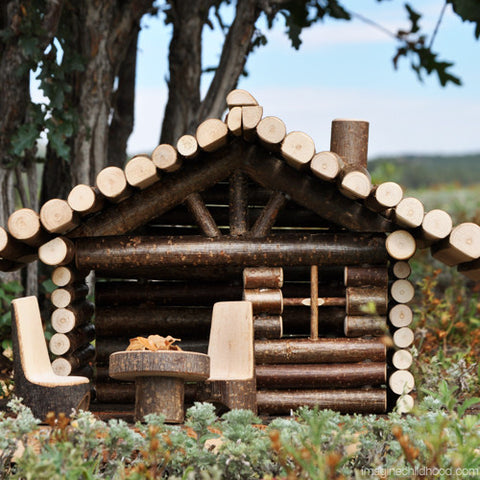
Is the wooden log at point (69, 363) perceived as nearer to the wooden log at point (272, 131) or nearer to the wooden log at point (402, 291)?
the wooden log at point (272, 131)

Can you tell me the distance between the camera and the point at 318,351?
6.18 metres

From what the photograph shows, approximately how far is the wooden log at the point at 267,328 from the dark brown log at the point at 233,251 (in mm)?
471

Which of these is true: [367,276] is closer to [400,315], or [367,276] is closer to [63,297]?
[400,315]

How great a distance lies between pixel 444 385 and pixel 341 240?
223cm

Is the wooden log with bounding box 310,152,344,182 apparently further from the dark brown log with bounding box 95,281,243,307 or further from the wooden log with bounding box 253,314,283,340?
the dark brown log with bounding box 95,281,243,307

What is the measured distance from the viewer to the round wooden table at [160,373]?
5129 millimetres

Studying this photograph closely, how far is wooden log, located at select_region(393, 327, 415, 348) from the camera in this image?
6.11 m

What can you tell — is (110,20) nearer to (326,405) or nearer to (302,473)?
(326,405)

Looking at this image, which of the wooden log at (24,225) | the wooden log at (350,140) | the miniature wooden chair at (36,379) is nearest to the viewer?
the miniature wooden chair at (36,379)

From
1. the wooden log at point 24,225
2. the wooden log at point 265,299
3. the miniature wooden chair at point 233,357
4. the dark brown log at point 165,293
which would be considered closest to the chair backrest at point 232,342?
the miniature wooden chair at point 233,357

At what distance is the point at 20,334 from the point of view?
5.45 m

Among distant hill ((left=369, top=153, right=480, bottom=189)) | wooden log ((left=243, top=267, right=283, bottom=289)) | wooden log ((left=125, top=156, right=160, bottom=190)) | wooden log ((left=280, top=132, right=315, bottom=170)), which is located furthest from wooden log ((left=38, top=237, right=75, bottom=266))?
distant hill ((left=369, top=153, right=480, bottom=189))

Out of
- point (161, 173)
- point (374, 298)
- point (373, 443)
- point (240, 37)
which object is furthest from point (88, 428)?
point (240, 37)

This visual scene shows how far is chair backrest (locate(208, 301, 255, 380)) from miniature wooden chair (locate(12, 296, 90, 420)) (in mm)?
1077
